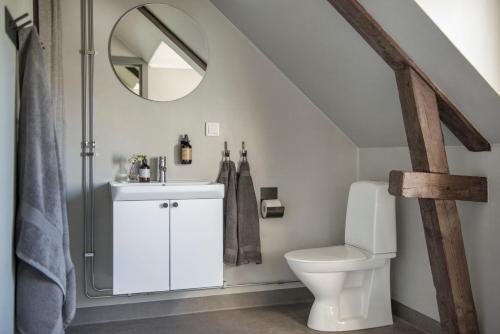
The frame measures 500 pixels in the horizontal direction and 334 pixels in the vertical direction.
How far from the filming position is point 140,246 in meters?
2.75

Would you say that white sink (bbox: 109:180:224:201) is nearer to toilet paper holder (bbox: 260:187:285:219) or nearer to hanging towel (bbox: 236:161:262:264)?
hanging towel (bbox: 236:161:262:264)

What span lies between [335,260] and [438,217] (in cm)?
70

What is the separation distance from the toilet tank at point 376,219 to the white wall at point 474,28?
3.37 ft

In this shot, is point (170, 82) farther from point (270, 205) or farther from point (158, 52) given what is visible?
point (270, 205)

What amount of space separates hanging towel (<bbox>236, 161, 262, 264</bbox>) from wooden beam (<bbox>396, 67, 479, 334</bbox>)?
1236mm

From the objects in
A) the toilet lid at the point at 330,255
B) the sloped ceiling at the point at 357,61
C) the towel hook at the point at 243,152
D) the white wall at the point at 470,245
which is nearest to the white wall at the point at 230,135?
the towel hook at the point at 243,152

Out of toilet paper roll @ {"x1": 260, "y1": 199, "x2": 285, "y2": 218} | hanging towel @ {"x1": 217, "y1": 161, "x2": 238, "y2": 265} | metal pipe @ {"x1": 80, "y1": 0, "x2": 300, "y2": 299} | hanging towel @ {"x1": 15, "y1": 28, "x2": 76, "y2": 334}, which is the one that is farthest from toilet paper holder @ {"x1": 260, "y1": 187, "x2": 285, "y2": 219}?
hanging towel @ {"x1": 15, "y1": 28, "x2": 76, "y2": 334}

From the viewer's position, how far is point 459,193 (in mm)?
2305

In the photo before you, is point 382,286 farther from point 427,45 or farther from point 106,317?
point 106,317

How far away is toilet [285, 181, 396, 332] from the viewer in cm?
279

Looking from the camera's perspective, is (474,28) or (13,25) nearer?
(13,25)

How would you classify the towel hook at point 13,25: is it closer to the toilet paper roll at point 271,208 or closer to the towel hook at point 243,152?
the towel hook at point 243,152

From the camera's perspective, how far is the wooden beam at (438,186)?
85.7 inches

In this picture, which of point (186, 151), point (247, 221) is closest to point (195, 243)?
point (247, 221)
